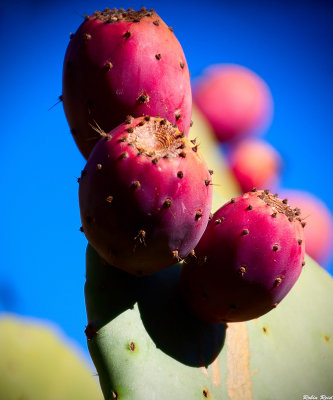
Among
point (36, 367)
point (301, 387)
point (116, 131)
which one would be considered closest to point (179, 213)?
point (116, 131)

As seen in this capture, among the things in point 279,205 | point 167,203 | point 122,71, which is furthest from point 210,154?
point 167,203

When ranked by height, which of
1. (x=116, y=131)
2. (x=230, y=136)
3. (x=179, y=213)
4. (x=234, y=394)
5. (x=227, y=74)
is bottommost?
(x=234, y=394)

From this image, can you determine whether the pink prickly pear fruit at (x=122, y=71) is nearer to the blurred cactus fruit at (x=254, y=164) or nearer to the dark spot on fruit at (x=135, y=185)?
the dark spot on fruit at (x=135, y=185)

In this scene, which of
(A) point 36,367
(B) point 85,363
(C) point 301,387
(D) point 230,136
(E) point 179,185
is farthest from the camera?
(D) point 230,136

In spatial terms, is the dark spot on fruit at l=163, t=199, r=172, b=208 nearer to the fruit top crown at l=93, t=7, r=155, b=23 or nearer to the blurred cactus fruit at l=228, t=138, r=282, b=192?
the fruit top crown at l=93, t=7, r=155, b=23

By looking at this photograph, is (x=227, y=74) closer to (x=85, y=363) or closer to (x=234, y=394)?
(x=85, y=363)

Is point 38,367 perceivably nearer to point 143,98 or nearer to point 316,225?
point 143,98

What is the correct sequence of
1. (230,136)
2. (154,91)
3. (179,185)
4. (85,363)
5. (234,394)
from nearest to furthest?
(179,185) < (154,91) < (234,394) < (85,363) < (230,136)
